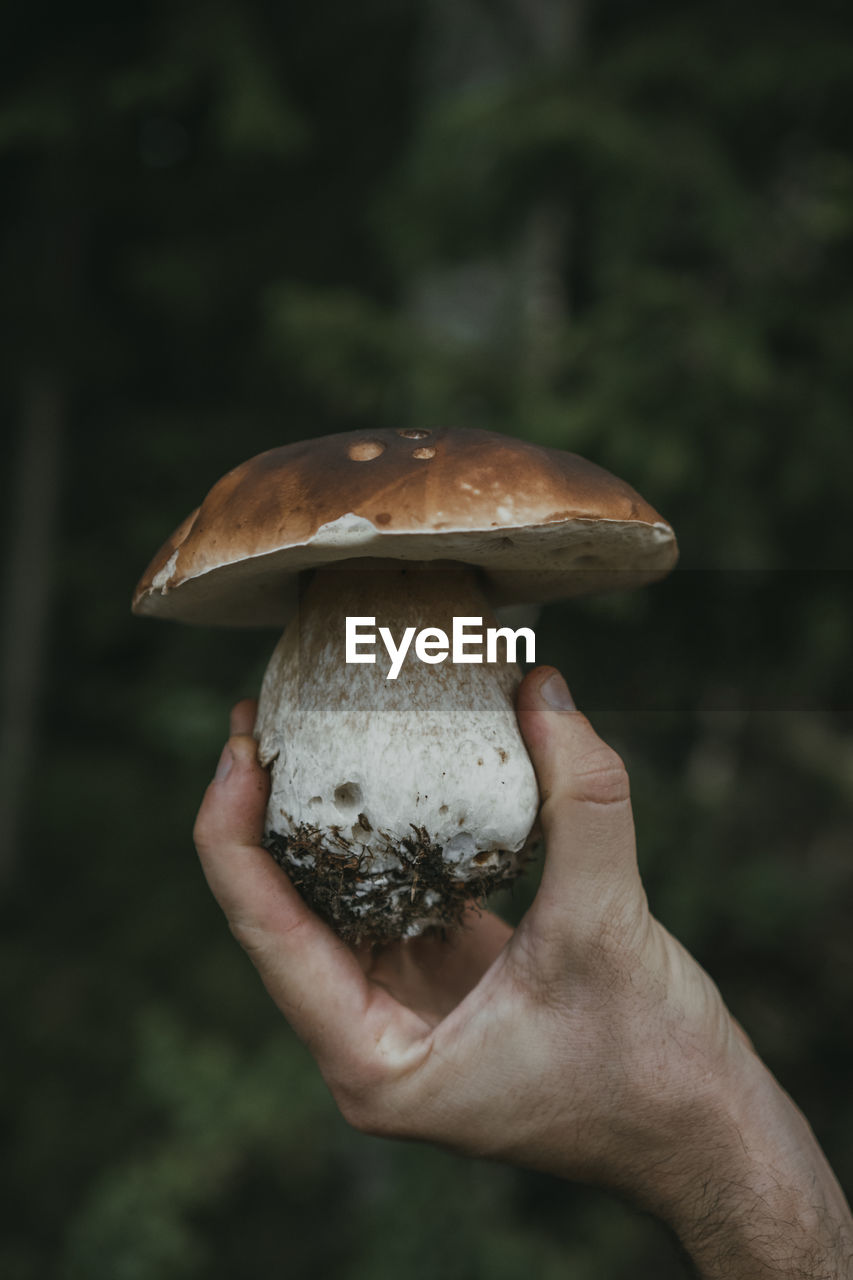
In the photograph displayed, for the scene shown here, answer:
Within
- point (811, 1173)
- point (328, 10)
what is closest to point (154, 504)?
point (328, 10)

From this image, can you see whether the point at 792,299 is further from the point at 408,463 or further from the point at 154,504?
the point at 154,504

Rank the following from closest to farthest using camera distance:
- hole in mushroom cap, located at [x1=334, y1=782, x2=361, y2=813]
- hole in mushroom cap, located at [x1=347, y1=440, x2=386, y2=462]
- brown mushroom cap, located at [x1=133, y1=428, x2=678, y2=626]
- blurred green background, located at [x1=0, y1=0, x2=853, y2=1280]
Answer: brown mushroom cap, located at [x1=133, y1=428, x2=678, y2=626]
hole in mushroom cap, located at [x1=347, y1=440, x2=386, y2=462]
hole in mushroom cap, located at [x1=334, y1=782, x2=361, y2=813]
blurred green background, located at [x1=0, y1=0, x2=853, y2=1280]

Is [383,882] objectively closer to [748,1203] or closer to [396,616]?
[396,616]

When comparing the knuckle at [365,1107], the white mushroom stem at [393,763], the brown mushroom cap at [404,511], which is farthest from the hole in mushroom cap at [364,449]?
the knuckle at [365,1107]

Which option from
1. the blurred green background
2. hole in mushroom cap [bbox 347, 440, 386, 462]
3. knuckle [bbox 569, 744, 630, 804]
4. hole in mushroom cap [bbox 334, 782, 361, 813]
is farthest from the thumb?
the blurred green background

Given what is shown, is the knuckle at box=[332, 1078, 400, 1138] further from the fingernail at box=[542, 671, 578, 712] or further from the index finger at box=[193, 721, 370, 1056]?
the fingernail at box=[542, 671, 578, 712]

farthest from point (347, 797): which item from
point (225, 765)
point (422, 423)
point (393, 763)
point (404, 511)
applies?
point (422, 423)
